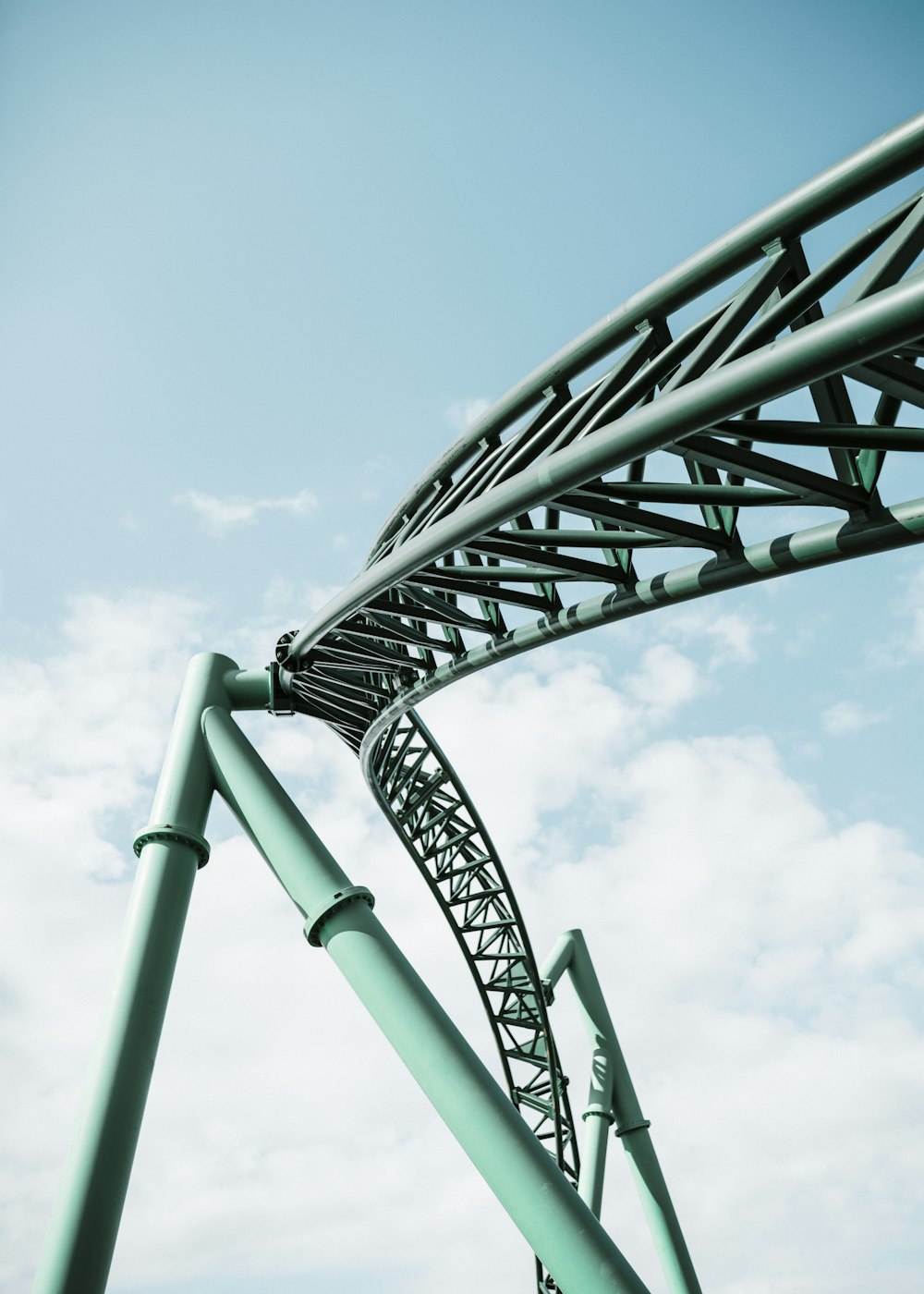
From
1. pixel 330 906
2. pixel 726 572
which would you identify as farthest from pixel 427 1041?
pixel 726 572

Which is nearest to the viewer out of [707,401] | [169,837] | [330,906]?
[707,401]

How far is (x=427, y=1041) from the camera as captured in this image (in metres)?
7.96

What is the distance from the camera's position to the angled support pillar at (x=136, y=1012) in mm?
7355

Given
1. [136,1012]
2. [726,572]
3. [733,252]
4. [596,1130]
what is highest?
[733,252]

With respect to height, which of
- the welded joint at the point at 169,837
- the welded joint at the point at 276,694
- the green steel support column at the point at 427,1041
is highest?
the welded joint at the point at 276,694

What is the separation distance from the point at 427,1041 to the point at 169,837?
3.30 meters

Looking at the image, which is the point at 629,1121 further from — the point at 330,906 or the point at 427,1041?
the point at 330,906

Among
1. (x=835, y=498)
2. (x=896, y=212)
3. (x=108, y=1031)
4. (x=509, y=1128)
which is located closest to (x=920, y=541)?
(x=835, y=498)

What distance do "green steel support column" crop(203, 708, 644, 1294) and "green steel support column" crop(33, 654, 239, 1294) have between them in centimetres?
52

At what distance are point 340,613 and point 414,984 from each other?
3674 millimetres

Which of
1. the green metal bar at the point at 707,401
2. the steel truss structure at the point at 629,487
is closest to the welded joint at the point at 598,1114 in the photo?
the steel truss structure at the point at 629,487

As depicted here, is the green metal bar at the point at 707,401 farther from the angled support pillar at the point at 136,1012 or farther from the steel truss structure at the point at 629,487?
the angled support pillar at the point at 136,1012

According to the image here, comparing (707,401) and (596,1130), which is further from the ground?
(707,401)

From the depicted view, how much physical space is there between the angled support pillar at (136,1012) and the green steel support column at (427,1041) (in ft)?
1.75
